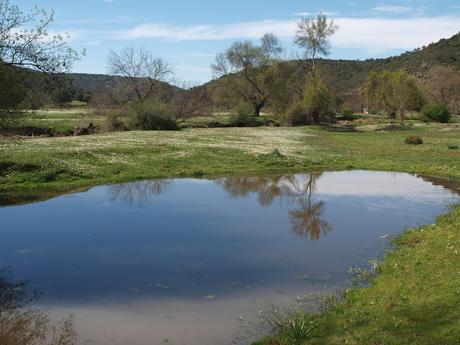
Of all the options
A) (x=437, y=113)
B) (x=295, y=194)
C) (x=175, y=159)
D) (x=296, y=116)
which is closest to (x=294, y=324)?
(x=295, y=194)

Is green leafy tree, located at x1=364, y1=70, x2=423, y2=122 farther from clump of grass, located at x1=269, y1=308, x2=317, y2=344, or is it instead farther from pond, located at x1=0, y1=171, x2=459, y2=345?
clump of grass, located at x1=269, y1=308, x2=317, y2=344

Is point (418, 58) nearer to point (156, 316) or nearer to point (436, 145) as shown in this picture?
point (436, 145)

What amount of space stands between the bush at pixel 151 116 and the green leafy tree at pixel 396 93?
150 feet

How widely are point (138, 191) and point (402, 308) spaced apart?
19.1 meters

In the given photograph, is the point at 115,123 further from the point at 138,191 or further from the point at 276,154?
the point at 138,191

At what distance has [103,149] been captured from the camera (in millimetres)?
37781

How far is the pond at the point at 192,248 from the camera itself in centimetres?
1166

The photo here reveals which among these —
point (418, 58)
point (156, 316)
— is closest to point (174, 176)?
point (156, 316)

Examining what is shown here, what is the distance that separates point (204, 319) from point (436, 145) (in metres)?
44.2

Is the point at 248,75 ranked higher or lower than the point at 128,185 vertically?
higher

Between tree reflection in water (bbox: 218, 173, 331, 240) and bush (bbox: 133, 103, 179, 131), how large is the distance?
109 feet

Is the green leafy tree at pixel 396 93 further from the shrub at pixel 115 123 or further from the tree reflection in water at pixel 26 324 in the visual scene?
the tree reflection in water at pixel 26 324

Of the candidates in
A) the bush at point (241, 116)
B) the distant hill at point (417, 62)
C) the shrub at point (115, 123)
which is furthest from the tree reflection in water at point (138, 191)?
the distant hill at point (417, 62)

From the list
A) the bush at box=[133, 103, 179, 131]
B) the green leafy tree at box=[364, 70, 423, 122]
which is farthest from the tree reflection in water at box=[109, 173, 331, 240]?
the green leafy tree at box=[364, 70, 423, 122]
